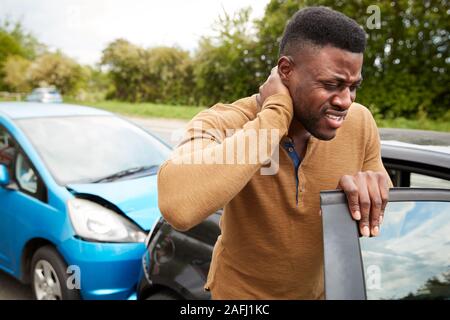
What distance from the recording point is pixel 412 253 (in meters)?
1.45

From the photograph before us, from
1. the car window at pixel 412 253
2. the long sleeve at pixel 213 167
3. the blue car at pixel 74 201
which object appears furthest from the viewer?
the blue car at pixel 74 201

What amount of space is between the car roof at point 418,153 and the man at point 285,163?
0.36m

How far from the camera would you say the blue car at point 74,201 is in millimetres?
2988

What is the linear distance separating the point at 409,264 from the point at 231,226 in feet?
1.90

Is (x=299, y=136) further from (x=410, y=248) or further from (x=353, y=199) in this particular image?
(x=410, y=248)

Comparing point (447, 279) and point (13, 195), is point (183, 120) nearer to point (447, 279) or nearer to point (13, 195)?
point (13, 195)

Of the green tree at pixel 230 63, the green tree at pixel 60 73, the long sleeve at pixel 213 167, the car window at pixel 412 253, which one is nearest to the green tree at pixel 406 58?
the green tree at pixel 230 63

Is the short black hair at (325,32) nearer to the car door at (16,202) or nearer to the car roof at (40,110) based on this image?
the car door at (16,202)

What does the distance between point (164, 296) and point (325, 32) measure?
1.60m

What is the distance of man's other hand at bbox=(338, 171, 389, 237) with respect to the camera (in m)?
1.17

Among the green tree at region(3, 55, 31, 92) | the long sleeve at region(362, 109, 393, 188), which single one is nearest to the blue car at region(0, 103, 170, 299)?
the long sleeve at region(362, 109, 393, 188)

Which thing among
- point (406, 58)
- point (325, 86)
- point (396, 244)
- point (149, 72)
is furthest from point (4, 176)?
point (149, 72)

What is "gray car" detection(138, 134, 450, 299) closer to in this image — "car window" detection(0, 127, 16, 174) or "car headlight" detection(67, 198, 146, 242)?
"car headlight" detection(67, 198, 146, 242)

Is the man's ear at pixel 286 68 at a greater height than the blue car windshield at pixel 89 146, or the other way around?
the man's ear at pixel 286 68
